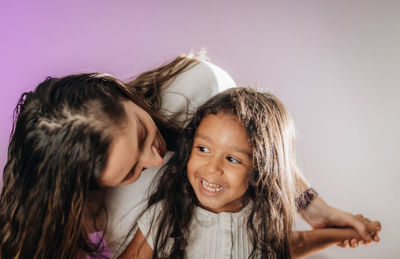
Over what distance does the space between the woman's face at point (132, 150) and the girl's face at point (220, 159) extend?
12 centimetres

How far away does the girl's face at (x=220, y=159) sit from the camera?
0.91 metres

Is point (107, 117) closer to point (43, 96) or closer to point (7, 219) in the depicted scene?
point (43, 96)

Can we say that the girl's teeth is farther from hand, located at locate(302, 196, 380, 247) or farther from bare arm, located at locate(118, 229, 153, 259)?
hand, located at locate(302, 196, 380, 247)

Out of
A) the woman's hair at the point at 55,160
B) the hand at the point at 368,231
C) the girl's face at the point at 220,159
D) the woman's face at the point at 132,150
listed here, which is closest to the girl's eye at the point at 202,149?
the girl's face at the point at 220,159

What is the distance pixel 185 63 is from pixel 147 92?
6.3 inches

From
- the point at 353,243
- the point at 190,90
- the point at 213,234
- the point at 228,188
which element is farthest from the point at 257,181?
the point at 353,243

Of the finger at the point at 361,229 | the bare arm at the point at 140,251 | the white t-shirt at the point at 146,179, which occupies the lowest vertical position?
the bare arm at the point at 140,251

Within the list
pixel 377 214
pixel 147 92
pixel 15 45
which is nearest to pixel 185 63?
pixel 147 92

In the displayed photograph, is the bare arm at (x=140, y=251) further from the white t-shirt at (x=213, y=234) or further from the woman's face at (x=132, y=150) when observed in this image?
the woman's face at (x=132, y=150)

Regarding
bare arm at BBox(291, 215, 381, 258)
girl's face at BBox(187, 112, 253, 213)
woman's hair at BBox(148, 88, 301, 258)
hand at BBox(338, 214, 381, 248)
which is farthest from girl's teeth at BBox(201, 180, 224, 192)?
hand at BBox(338, 214, 381, 248)

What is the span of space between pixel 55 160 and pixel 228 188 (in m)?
0.43

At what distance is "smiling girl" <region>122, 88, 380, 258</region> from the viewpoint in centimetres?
93

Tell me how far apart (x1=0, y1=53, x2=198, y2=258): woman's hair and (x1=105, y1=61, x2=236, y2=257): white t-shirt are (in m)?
0.20

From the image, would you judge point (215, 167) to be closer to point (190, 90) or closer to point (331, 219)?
point (190, 90)
